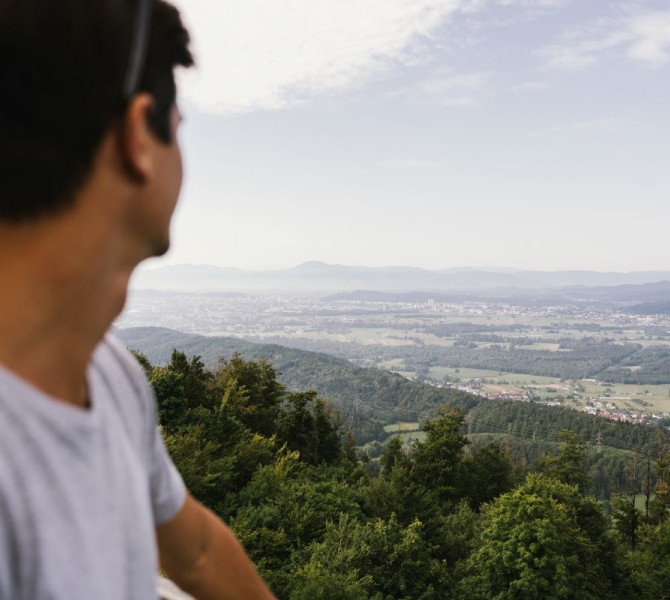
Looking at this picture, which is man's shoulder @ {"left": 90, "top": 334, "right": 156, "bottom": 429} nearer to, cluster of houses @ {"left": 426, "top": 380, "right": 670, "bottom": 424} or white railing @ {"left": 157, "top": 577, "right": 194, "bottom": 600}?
white railing @ {"left": 157, "top": 577, "right": 194, "bottom": 600}

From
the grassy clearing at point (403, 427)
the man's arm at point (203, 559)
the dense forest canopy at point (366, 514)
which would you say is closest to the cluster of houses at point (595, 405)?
the grassy clearing at point (403, 427)

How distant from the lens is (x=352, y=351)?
634ft

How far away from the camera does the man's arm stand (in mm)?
1103

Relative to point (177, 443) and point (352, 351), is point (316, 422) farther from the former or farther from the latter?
point (352, 351)

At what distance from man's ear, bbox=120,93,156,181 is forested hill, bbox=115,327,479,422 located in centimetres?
9526

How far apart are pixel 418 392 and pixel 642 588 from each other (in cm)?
Result: 8194

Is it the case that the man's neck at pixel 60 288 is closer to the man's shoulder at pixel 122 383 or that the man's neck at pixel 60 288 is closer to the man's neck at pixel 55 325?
the man's neck at pixel 55 325

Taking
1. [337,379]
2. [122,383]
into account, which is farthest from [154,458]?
[337,379]

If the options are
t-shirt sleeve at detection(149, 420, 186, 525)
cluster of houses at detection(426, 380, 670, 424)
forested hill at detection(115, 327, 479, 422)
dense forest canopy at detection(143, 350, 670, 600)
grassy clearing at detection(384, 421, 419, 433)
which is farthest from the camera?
forested hill at detection(115, 327, 479, 422)

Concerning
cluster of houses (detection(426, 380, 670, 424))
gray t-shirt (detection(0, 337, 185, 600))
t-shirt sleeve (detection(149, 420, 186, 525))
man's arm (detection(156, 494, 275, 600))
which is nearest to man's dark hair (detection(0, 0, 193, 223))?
gray t-shirt (detection(0, 337, 185, 600))

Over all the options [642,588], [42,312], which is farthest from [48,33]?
[642,588]

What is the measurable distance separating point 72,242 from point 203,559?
2.67 feet

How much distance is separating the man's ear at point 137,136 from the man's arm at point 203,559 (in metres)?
0.75

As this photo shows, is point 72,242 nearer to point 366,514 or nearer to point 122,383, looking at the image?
point 122,383
